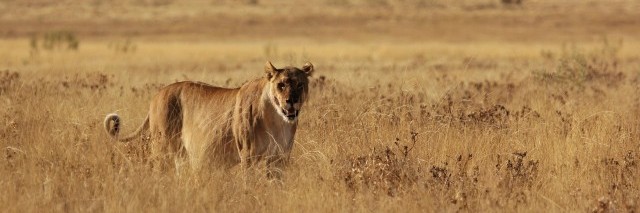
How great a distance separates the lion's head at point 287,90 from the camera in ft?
23.1

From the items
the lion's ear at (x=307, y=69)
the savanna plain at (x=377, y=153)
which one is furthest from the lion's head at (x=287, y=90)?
the savanna plain at (x=377, y=153)

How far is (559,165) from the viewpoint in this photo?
830 cm

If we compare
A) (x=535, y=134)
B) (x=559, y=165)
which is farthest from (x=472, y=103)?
(x=559, y=165)

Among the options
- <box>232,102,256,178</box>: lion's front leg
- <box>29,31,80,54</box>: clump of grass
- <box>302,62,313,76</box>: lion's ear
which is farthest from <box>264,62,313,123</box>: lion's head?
<box>29,31,80,54</box>: clump of grass

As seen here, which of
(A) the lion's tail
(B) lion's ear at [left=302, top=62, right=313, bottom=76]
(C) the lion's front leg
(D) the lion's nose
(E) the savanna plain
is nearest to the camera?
(E) the savanna plain

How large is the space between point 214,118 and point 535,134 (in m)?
3.43

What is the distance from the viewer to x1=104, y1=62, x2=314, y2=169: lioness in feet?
23.6

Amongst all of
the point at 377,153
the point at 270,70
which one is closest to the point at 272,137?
the point at 270,70

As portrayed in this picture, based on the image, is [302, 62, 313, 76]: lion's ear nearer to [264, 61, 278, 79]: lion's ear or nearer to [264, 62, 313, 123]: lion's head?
[264, 62, 313, 123]: lion's head

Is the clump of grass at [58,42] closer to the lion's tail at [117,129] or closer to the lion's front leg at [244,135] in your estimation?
the lion's tail at [117,129]

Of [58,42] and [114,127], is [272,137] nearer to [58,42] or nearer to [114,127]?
[114,127]

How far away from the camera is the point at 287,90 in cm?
706

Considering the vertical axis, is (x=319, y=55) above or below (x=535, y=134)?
below

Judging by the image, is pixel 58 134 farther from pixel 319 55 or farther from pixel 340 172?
pixel 319 55
